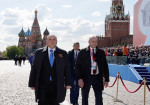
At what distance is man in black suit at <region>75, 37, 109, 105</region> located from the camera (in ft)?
20.0

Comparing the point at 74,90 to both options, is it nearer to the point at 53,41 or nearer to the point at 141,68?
the point at 53,41

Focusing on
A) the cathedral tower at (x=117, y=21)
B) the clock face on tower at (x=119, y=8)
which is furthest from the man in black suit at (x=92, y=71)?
the clock face on tower at (x=119, y=8)

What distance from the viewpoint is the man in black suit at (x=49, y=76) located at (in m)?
5.04

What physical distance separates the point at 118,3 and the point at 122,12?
4263mm

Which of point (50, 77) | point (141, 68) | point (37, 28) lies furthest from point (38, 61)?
point (37, 28)

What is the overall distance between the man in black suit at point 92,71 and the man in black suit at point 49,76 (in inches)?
35.7

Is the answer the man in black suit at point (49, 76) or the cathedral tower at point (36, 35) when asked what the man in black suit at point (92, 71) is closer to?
the man in black suit at point (49, 76)

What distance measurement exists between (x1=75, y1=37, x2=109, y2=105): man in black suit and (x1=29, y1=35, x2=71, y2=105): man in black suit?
0.91m

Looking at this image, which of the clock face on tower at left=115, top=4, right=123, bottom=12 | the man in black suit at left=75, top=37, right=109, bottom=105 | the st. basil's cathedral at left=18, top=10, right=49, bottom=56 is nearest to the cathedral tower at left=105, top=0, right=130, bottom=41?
the clock face on tower at left=115, top=4, right=123, bottom=12

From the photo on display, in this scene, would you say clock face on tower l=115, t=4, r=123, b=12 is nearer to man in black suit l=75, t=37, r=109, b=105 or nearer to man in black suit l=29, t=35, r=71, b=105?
man in black suit l=75, t=37, r=109, b=105

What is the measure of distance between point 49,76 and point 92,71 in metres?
1.40

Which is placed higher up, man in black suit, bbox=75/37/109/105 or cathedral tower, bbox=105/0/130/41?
cathedral tower, bbox=105/0/130/41

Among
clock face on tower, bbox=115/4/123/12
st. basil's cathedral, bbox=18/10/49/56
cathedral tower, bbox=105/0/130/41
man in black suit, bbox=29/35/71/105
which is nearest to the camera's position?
man in black suit, bbox=29/35/71/105

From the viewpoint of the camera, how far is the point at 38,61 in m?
5.16
